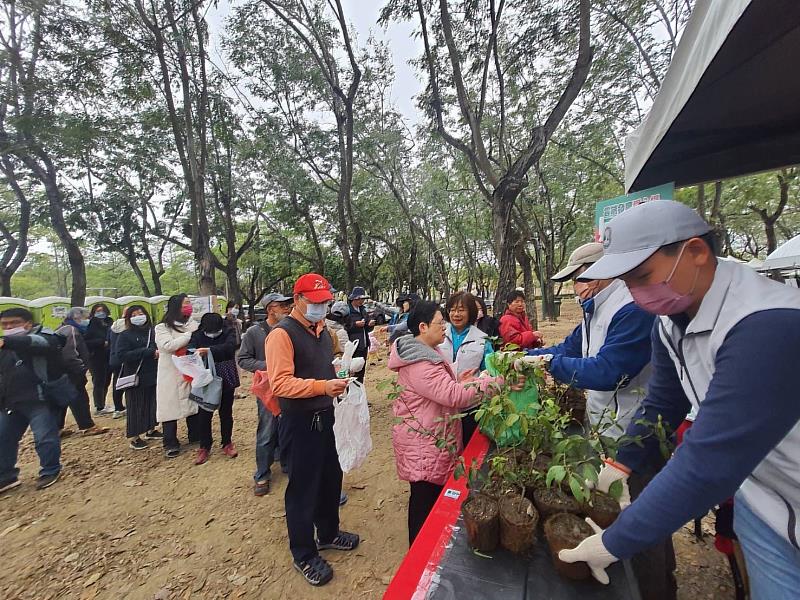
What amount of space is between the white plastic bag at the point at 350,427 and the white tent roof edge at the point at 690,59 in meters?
2.21

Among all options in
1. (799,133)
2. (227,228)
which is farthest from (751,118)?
(227,228)

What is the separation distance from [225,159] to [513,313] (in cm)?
1498

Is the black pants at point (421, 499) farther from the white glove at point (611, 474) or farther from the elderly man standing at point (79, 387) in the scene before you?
the elderly man standing at point (79, 387)

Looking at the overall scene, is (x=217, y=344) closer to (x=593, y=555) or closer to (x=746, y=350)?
(x=593, y=555)

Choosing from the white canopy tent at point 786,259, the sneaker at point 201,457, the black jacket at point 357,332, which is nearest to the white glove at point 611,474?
the sneaker at point 201,457

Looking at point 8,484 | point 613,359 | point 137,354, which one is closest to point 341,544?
point 613,359

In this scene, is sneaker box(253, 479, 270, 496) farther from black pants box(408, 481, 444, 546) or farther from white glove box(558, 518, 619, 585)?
white glove box(558, 518, 619, 585)

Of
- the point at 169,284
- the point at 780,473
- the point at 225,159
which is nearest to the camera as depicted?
the point at 780,473

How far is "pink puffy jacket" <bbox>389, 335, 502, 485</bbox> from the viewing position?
208 centimetres

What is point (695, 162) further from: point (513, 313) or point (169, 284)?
point (169, 284)

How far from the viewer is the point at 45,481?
13.1ft

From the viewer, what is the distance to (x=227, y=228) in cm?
1552

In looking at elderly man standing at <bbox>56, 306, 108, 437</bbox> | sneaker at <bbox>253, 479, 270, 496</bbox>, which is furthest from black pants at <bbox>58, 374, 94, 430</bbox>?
sneaker at <bbox>253, 479, 270, 496</bbox>

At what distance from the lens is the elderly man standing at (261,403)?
373 cm
